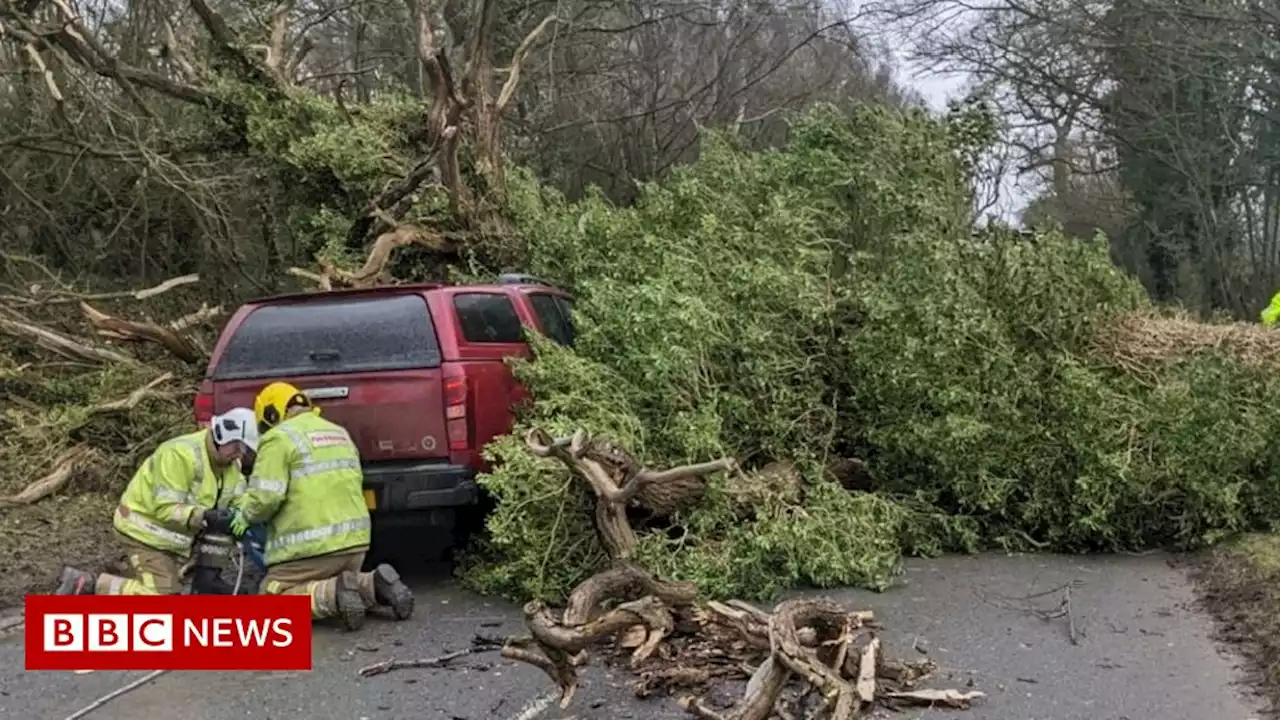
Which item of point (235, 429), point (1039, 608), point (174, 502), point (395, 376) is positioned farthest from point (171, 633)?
point (1039, 608)

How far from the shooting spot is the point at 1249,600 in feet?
20.0

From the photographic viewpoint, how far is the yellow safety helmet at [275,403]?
6.26 metres

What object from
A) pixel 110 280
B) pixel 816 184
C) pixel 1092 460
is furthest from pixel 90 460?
pixel 1092 460

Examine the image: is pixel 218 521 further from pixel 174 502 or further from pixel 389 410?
pixel 389 410

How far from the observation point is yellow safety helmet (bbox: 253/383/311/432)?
6.26m

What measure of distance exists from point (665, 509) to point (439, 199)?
4.46m

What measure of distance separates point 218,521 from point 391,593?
0.95 metres

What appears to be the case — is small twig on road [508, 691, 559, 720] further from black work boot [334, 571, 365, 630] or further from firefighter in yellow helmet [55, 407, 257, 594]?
firefighter in yellow helmet [55, 407, 257, 594]

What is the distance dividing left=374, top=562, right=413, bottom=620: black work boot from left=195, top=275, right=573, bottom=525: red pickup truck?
0.42 metres

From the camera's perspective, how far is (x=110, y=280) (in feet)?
42.4

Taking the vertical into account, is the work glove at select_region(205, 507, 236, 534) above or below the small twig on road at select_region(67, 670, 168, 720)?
above

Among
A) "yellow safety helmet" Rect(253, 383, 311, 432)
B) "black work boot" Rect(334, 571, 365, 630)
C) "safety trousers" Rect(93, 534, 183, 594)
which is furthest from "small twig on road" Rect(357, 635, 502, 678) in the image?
"yellow safety helmet" Rect(253, 383, 311, 432)

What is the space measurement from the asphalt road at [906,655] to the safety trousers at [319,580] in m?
0.15

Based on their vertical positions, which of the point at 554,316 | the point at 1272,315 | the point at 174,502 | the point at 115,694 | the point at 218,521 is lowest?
the point at 115,694
